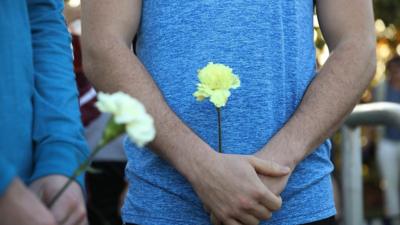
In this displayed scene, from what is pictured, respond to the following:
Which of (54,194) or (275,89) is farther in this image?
(275,89)

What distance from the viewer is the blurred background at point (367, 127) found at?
4.85 meters

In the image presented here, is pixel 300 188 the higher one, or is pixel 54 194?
pixel 54 194

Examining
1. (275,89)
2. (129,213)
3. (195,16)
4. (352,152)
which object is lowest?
(352,152)

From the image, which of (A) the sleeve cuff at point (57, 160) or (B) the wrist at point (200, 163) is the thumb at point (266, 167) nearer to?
(B) the wrist at point (200, 163)

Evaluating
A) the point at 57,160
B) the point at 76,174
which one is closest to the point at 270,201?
the point at 57,160

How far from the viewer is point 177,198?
95.7 inches

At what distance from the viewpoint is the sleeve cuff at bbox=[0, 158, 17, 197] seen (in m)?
1.57

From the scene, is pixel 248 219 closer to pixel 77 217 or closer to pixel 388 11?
pixel 77 217

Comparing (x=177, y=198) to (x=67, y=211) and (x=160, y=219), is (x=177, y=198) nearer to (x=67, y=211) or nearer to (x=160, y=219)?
(x=160, y=219)

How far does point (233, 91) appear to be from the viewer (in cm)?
244

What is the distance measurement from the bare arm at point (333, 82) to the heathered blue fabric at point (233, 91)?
7 centimetres

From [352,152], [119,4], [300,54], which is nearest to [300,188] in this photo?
[300,54]

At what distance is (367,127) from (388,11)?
21.1 feet

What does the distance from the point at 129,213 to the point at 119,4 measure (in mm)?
590
